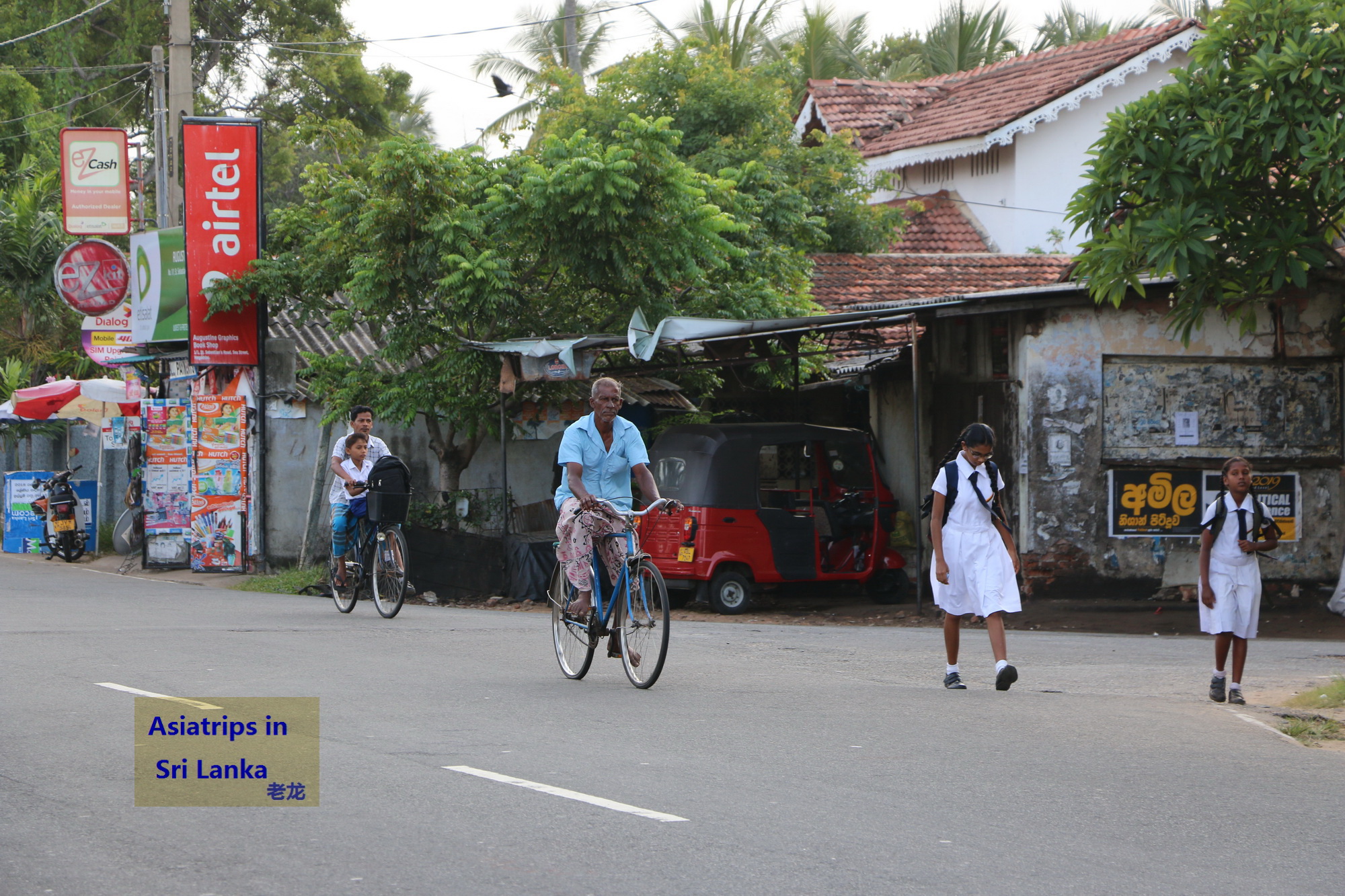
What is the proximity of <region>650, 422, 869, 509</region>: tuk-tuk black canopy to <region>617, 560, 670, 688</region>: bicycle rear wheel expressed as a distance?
5.90m

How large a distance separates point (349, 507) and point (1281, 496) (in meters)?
9.38

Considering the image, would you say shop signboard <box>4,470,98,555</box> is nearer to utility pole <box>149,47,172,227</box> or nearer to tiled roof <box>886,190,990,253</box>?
utility pole <box>149,47,172,227</box>

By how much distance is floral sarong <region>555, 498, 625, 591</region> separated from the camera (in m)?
8.33

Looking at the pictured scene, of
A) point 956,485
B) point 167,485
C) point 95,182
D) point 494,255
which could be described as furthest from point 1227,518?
point 95,182

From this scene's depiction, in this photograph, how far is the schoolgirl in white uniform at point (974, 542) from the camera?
8.62 m

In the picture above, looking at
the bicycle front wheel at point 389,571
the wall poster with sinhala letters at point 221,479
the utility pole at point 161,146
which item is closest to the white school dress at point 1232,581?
the bicycle front wheel at point 389,571

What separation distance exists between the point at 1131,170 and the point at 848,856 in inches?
382

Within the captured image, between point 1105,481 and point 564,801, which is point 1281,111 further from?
point 564,801

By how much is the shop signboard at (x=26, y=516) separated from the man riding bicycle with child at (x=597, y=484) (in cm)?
1778

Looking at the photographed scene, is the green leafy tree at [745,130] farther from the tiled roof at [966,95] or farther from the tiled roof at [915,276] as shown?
the tiled roof at [966,95]

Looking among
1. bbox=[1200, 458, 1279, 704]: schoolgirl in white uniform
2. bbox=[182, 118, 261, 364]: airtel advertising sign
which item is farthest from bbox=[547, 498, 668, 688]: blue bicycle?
bbox=[182, 118, 261, 364]: airtel advertising sign

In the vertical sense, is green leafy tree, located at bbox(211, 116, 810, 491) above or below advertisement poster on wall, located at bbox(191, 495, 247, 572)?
above

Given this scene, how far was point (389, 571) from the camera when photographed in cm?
1253

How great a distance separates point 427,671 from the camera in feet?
29.9
